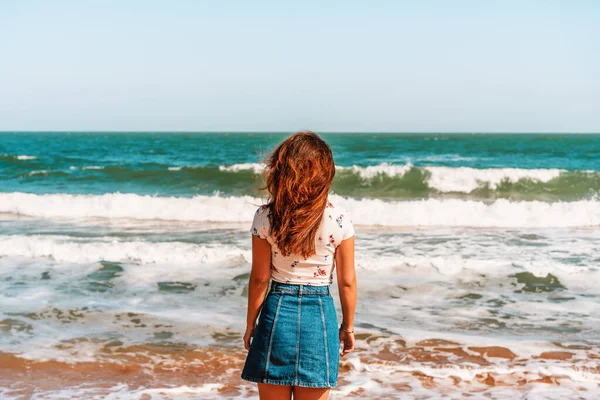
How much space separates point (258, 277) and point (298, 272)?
185 millimetres

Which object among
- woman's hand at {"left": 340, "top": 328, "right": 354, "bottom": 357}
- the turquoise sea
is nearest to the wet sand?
the turquoise sea

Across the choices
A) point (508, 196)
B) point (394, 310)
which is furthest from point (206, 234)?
point (508, 196)

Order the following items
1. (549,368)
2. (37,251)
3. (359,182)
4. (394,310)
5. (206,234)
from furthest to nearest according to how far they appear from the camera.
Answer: (359,182) < (206,234) < (37,251) < (394,310) < (549,368)

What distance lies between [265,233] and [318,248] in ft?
0.76

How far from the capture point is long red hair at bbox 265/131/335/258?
239 centimetres

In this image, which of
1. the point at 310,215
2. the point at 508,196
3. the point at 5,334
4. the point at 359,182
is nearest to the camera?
the point at 310,215

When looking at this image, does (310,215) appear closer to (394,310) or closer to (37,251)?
(394,310)

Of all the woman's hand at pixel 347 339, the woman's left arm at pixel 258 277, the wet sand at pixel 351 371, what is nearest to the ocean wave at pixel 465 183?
the wet sand at pixel 351 371

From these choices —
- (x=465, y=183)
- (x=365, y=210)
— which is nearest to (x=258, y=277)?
(x=365, y=210)

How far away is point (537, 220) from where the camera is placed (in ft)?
46.6

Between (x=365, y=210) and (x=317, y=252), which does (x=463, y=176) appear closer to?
(x=365, y=210)

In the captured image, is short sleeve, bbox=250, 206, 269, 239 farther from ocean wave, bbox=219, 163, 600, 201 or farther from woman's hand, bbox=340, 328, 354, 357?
ocean wave, bbox=219, 163, 600, 201

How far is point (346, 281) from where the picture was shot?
8.48 ft

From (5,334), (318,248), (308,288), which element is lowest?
(5,334)
